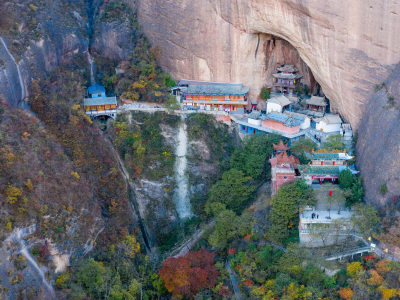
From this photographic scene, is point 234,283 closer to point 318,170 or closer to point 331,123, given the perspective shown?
point 318,170

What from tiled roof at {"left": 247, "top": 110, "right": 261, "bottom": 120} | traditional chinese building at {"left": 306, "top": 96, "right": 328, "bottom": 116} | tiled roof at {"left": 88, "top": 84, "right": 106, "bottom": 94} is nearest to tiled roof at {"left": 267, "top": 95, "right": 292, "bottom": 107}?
tiled roof at {"left": 247, "top": 110, "right": 261, "bottom": 120}

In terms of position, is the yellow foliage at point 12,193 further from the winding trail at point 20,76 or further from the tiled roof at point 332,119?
the tiled roof at point 332,119

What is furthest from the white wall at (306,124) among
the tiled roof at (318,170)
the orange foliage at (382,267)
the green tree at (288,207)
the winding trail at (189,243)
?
the orange foliage at (382,267)

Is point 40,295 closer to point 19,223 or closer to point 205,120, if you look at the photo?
point 19,223

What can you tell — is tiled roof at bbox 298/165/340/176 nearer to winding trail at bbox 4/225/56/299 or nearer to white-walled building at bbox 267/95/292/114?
white-walled building at bbox 267/95/292/114

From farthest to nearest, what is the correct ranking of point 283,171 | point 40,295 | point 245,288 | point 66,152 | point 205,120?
point 205,120, point 66,152, point 283,171, point 245,288, point 40,295

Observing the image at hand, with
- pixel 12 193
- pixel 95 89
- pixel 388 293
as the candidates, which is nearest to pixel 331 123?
pixel 388 293

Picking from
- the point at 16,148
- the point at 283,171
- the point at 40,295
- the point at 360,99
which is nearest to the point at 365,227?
the point at 283,171
